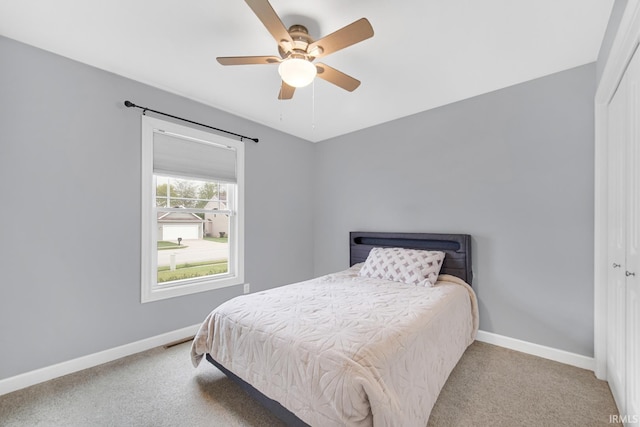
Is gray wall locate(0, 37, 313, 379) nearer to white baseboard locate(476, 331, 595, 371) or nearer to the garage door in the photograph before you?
the garage door

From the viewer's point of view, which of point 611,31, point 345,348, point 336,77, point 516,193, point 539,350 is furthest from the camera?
point 516,193

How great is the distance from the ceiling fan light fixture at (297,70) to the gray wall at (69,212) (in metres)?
1.66

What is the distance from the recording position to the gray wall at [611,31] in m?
1.47

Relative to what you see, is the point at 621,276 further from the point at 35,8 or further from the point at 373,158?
the point at 35,8

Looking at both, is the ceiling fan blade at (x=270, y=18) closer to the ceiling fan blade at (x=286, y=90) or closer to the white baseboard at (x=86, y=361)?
the ceiling fan blade at (x=286, y=90)

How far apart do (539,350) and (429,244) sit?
1.26m

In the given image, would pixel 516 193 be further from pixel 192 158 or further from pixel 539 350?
pixel 192 158

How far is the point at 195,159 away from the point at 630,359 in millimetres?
3597

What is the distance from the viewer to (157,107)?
2.61 meters

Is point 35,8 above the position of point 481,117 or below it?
above

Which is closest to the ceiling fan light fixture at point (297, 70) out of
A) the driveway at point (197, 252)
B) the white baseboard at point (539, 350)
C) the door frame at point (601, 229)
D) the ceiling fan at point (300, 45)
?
the ceiling fan at point (300, 45)

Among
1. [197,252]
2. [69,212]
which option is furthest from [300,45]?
[197,252]

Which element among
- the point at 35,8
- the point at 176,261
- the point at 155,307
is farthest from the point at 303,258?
the point at 35,8

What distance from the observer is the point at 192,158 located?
2891mm
